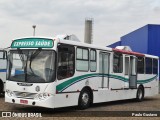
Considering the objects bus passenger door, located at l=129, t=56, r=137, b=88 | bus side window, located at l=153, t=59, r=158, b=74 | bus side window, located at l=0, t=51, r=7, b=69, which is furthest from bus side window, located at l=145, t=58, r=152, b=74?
bus side window, located at l=0, t=51, r=7, b=69

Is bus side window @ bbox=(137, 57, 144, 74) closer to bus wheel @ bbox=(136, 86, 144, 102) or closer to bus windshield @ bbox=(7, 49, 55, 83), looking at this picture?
bus wheel @ bbox=(136, 86, 144, 102)

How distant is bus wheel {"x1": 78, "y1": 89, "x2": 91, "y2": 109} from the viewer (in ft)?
46.6

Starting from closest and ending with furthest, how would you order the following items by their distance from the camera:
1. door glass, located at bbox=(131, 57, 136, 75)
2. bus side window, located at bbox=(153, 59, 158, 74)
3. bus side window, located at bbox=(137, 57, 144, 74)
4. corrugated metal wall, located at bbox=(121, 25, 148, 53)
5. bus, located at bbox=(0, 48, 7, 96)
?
bus, located at bbox=(0, 48, 7, 96)
door glass, located at bbox=(131, 57, 136, 75)
bus side window, located at bbox=(137, 57, 144, 74)
bus side window, located at bbox=(153, 59, 158, 74)
corrugated metal wall, located at bbox=(121, 25, 148, 53)

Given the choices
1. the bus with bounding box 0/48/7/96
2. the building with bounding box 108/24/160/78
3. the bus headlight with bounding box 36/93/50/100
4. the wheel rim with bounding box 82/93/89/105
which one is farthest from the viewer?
the building with bounding box 108/24/160/78

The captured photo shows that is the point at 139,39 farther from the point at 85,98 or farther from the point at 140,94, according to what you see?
the point at 85,98

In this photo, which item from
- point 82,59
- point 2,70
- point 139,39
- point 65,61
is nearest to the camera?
point 65,61

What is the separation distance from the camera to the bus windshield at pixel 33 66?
12594 mm

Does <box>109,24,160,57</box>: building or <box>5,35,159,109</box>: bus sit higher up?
<box>109,24,160,57</box>: building

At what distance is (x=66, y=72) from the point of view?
1334 centimetres

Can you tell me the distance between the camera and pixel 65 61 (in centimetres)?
1330

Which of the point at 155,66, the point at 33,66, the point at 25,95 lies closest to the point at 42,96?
the point at 25,95

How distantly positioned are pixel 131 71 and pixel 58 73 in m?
7.07

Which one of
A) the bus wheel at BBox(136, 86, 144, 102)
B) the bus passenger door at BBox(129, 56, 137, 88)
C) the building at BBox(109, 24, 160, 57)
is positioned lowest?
the bus wheel at BBox(136, 86, 144, 102)

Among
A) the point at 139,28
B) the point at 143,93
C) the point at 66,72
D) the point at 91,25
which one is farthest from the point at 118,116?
the point at 91,25
